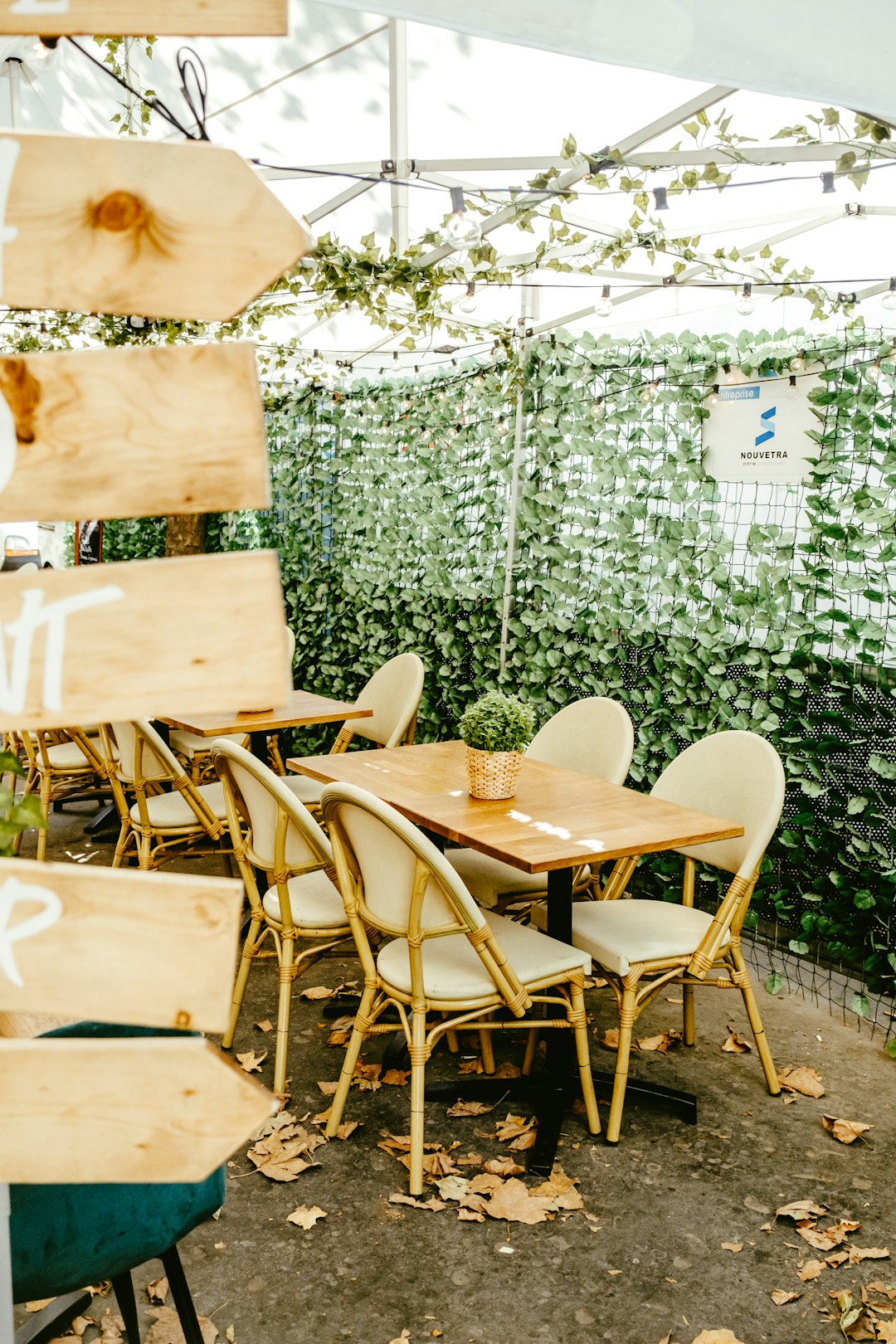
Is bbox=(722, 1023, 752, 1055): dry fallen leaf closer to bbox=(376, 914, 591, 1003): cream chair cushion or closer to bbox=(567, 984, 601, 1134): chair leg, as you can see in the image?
bbox=(567, 984, 601, 1134): chair leg

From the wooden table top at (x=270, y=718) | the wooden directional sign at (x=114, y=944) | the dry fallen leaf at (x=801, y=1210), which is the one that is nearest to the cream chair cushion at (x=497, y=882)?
the wooden table top at (x=270, y=718)

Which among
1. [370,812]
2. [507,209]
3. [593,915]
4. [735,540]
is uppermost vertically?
[507,209]

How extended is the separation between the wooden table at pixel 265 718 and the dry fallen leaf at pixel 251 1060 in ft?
4.21

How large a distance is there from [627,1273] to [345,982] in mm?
1661

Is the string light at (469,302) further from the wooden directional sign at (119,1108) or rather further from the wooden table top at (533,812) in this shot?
the wooden directional sign at (119,1108)

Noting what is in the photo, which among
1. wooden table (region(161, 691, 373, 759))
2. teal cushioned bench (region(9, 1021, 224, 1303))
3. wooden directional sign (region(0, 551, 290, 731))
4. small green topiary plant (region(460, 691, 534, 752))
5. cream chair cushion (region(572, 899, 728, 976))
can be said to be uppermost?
wooden directional sign (region(0, 551, 290, 731))

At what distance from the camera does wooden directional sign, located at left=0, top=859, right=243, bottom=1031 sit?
101 centimetres

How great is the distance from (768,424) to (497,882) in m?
1.94

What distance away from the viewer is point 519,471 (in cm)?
491

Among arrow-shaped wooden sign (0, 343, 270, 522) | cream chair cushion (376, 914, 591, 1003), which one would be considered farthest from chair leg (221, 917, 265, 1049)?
arrow-shaped wooden sign (0, 343, 270, 522)

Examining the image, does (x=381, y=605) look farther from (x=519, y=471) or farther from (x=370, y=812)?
(x=370, y=812)

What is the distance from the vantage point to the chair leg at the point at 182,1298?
1.79 m

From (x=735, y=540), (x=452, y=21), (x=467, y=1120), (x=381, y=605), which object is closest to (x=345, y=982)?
(x=467, y=1120)

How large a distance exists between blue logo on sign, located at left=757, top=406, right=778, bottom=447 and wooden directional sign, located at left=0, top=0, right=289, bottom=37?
316 cm
